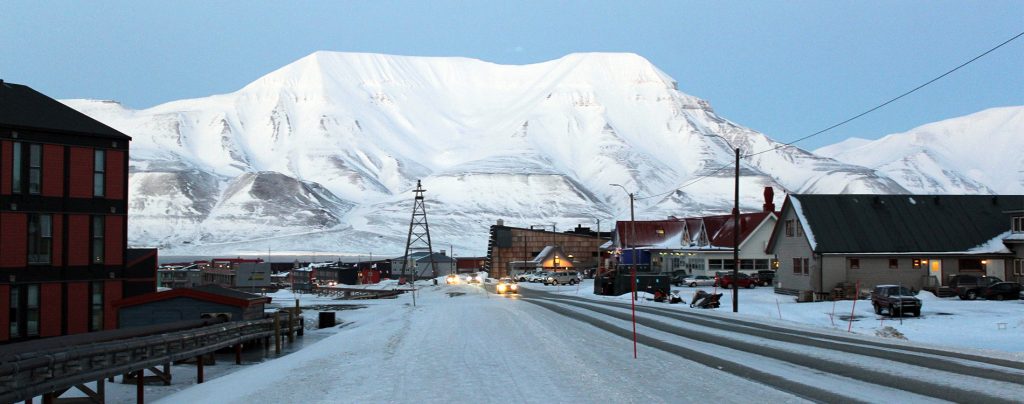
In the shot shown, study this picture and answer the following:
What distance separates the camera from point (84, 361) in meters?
20.1

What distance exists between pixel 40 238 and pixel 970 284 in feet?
159

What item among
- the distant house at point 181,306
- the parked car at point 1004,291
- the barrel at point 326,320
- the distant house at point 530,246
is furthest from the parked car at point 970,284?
the distant house at point 530,246

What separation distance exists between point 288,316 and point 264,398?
27046 millimetres

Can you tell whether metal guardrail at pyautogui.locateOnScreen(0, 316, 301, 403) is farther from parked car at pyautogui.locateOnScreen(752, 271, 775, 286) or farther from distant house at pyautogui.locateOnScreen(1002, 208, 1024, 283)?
parked car at pyautogui.locateOnScreen(752, 271, 775, 286)

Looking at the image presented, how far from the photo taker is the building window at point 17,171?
3412 centimetres

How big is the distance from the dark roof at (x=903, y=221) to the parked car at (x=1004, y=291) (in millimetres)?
Result: 7577

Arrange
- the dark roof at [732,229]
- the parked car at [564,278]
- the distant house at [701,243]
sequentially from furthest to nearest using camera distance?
the parked car at [564,278] → the dark roof at [732,229] → the distant house at [701,243]

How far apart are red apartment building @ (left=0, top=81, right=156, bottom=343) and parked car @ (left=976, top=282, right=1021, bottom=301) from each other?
45.8m

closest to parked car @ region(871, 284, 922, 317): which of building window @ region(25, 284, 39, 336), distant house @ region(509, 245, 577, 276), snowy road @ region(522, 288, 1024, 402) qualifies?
snowy road @ region(522, 288, 1024, 402)

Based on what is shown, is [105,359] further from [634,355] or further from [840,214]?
[840,214]

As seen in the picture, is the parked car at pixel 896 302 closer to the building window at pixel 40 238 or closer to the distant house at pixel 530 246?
the building window at pixel 40 238

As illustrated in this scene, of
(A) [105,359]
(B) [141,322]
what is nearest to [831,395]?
(A) [105,359]

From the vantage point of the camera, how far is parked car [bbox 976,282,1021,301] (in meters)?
47.7

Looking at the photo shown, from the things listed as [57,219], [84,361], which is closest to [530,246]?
[57,219]
